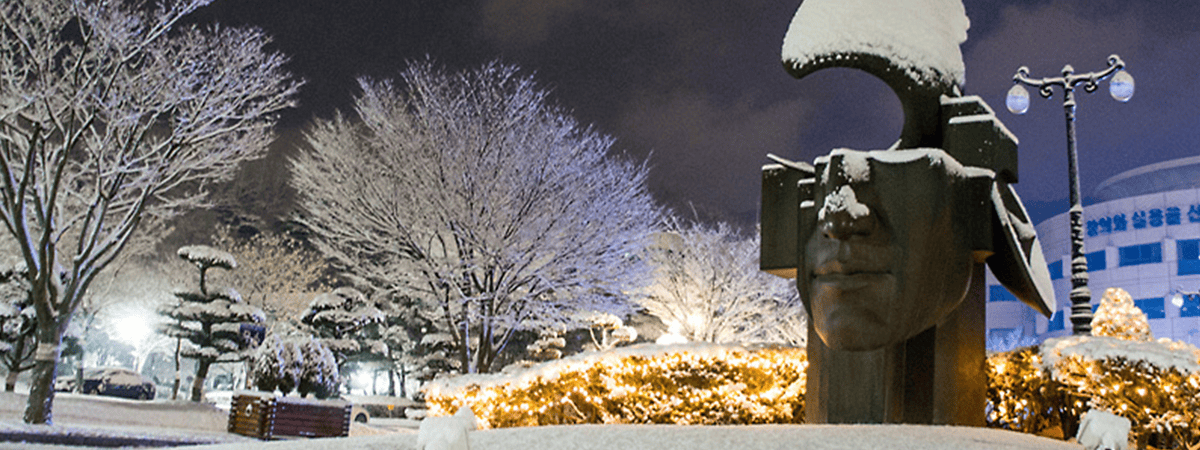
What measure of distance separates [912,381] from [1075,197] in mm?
8331

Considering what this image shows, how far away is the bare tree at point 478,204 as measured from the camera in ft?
59.4

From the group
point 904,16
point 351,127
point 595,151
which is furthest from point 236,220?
point 904,16

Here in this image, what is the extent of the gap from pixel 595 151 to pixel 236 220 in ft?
107

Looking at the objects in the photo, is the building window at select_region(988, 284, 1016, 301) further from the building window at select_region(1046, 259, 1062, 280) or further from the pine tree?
the pine tree

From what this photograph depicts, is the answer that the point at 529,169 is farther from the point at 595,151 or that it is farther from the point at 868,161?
the point at 868,161

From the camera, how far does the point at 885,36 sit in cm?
752

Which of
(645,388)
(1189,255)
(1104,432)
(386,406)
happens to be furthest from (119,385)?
(1189,255)

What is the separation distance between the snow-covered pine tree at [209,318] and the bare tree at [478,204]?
17.2ft

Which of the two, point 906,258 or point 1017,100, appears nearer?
point 906,258

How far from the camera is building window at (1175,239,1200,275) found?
5538cm

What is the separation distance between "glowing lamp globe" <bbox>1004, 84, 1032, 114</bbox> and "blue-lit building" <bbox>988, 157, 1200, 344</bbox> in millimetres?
46591

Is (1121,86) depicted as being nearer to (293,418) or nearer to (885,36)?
(885,36)

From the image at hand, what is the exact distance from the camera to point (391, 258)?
19.6 meters

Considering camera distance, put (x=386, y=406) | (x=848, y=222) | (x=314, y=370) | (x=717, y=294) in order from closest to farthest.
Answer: (x=848, y=222)
(x=314, y=370)
(x=717, y=294)
(x=386, y=406)
